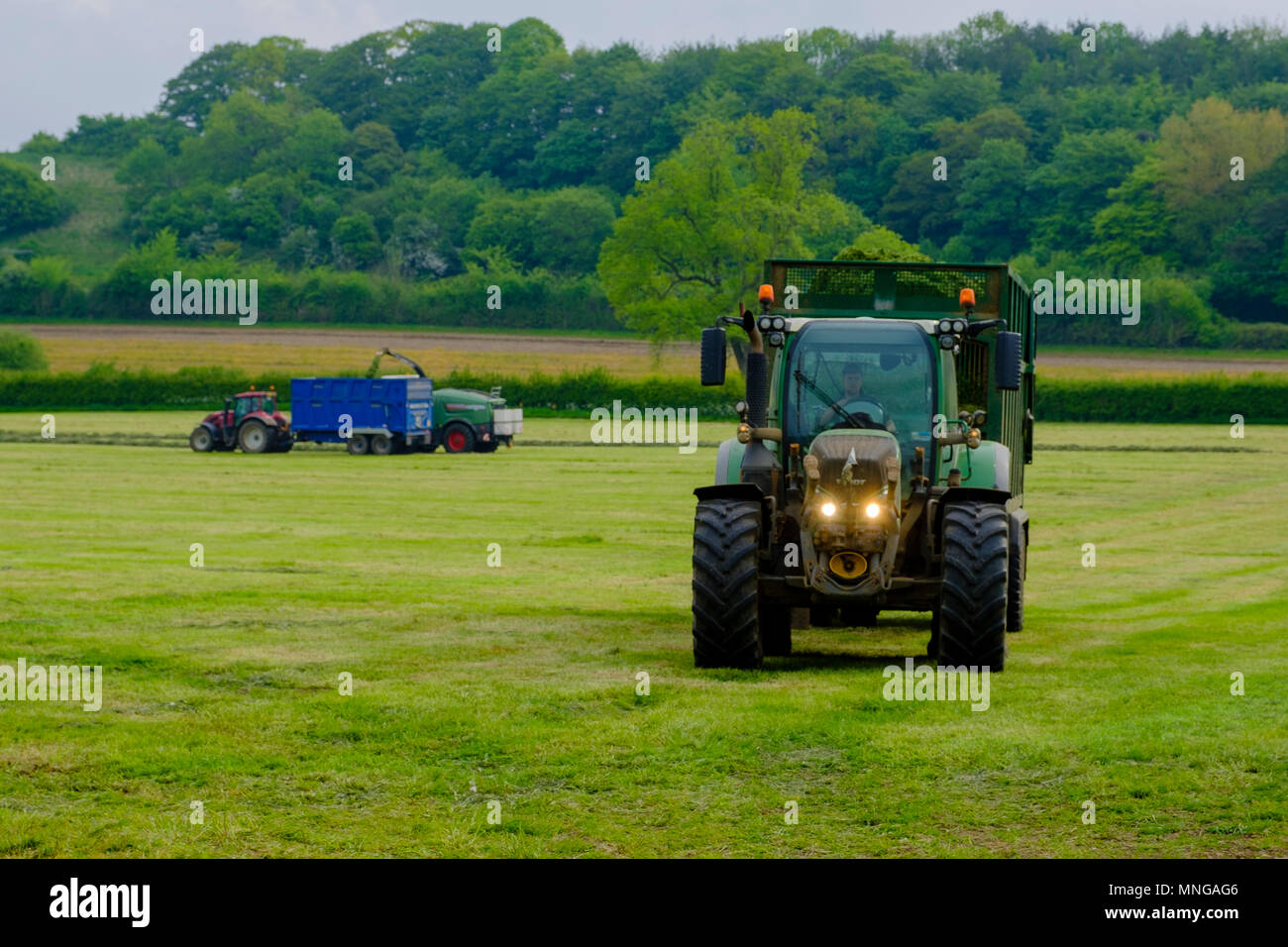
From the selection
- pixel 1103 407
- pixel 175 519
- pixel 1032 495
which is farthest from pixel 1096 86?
pixel 175 519

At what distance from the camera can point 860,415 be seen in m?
12.2

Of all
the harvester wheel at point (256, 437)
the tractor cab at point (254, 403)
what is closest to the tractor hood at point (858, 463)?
the harvester wheel at point (256, 437)

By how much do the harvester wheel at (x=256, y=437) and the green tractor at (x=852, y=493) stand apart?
3038cm

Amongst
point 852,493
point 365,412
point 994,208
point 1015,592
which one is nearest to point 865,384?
point 852,493

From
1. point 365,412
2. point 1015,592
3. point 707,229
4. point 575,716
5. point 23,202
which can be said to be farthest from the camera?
point 23,202

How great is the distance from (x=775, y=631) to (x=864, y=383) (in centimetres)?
213

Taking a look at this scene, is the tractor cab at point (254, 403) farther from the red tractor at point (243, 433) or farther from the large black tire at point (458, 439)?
the large black tire at point (458, 439)

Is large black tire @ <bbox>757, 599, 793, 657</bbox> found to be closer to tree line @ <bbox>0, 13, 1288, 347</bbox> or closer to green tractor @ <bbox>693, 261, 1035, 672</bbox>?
green tractor @ <bbox>693, 261, 1035, 672</bbox>

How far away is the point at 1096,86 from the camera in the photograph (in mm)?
136000

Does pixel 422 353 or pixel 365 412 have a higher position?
pixel 422 353

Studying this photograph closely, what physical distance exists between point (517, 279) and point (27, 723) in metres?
87.6

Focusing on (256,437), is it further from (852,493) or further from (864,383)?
(852,493)

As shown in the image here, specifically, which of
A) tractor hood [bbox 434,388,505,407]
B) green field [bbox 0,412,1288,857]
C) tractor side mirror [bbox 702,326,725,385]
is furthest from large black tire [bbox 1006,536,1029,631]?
tractor hood [bbox 434,388,505,407]

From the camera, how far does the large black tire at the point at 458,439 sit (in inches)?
1695
